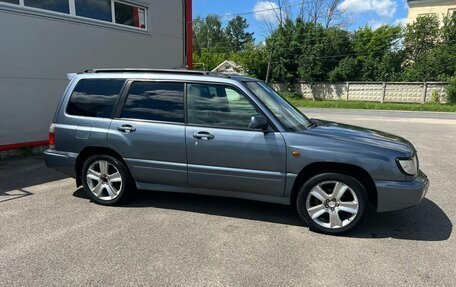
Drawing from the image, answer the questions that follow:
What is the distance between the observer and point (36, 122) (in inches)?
322

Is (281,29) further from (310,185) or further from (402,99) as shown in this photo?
(310,185)

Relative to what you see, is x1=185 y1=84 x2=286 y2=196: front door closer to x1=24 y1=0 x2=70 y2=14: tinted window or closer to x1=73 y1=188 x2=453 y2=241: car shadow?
x1=73 y1=188 x2=453 y2=241: car shadow

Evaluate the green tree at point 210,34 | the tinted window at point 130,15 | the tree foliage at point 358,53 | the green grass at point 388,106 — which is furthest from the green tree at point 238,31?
the tinted window at point 130,15

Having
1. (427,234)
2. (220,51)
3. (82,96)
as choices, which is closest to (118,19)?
(82,96)

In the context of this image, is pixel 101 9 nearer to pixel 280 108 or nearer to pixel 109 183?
pixel 109 183

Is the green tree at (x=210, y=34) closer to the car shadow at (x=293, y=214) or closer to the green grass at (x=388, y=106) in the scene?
the green grass at (x=388, y=106)

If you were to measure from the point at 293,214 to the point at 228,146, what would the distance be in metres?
1.32

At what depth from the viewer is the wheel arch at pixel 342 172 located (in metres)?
3.98

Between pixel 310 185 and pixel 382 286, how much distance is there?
131 centimetres

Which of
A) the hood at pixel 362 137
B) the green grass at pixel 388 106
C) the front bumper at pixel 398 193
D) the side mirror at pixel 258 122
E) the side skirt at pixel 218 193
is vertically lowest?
the green grass at pixel 388 106

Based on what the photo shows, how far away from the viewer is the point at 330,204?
13.2 feet

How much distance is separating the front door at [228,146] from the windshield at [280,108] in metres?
0.25

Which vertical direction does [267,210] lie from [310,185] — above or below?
below

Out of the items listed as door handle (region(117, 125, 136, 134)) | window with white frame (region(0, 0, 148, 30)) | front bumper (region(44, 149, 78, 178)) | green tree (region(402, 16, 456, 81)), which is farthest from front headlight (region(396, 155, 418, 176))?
green tree (region(402, 16, 456, 81))
